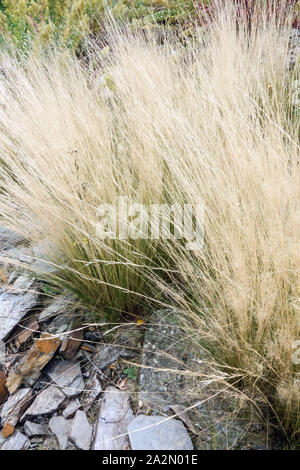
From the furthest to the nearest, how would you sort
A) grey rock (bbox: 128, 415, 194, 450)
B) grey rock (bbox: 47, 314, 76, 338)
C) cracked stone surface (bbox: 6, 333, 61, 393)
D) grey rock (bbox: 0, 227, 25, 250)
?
grey rock (bbox: 0, 227, 25, 250), grey rock (bbox: 47, 314, 76, 338), cracked stone surface (bbox: 6, 333, 61, 393), grey rock (bbox: 128, 415, 194, 450)

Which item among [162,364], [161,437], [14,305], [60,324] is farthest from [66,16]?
[161,437]

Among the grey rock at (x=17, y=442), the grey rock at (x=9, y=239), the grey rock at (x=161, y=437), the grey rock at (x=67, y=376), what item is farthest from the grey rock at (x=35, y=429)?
the grey rock at (x=9, y=239)

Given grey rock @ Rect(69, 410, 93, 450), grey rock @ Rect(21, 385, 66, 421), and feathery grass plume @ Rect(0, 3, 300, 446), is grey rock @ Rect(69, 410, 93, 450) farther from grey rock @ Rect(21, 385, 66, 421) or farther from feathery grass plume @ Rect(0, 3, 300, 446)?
feathery grass plume @ Rect(0, 3, 300, 446)

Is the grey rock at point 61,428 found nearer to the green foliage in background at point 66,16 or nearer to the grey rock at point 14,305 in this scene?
the grey rock at point 14,305

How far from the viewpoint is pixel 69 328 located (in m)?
1.70

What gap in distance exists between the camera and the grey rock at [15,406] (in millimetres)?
1439

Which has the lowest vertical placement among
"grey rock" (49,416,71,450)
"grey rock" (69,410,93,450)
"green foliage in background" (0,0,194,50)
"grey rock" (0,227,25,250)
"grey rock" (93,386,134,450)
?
"grey rock" (49,416,71,450)

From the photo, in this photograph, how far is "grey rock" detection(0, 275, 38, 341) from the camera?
175 cm

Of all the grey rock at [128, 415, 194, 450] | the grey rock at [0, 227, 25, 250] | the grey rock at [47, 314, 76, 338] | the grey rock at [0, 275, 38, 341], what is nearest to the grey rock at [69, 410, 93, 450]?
the grey rock at [128, 415, 194, 450]

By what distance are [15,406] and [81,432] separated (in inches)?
13.3

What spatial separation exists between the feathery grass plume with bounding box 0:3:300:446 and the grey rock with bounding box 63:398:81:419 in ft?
1.35

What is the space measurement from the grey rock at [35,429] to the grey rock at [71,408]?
0.09 metres

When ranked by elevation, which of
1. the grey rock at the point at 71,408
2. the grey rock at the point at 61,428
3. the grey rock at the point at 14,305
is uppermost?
the grey rock at the point at 14,305

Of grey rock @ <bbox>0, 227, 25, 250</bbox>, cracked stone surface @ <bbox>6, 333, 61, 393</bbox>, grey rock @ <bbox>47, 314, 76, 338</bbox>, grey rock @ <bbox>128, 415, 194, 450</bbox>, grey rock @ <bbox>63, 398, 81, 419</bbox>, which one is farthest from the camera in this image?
grey rock @ <bbox>0, 227, 25, 250</bbox>
